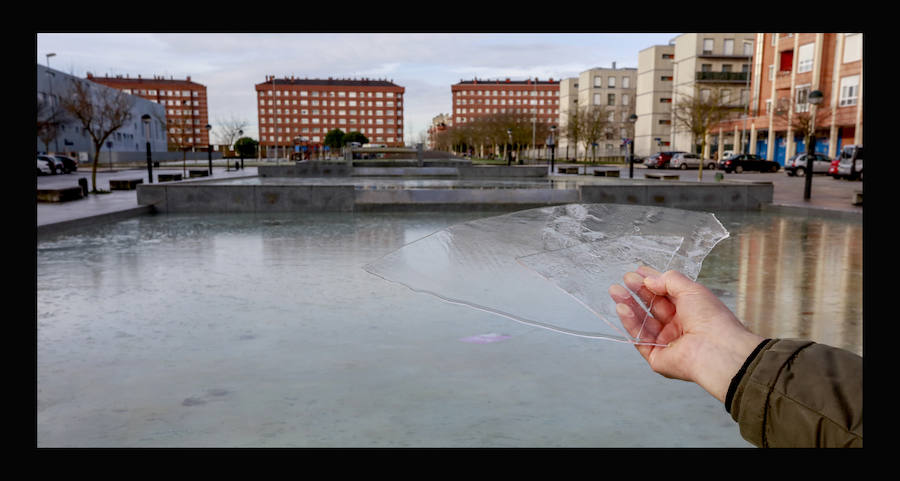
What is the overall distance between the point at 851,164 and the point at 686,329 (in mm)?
32296

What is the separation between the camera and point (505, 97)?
145 meters

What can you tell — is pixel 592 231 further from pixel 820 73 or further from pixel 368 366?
pixel 820 73

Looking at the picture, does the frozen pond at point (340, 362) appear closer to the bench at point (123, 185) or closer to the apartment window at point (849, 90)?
the bench at point (123, 185)

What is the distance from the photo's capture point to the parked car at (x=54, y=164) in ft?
110

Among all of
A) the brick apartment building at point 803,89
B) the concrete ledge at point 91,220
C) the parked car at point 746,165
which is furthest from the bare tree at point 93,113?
the brick apartment building at point 803,89

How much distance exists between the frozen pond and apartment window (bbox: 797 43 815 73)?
4320cm

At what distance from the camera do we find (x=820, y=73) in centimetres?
4281

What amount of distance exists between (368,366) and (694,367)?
2.92m

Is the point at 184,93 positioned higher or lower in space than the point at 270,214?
Result: higher

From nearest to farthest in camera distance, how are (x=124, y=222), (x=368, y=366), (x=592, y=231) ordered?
(x=592, y=231) → (x=368, y=366) → (x=124, y=222)

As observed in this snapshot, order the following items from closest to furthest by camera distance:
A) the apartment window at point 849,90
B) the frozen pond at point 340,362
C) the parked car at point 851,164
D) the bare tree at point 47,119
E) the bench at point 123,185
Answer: the frozen pond at point 340,362, the bench at point 123,185, the parked car at point 851,164, the apartment window at point 849,90, the bare tree at point 47,119

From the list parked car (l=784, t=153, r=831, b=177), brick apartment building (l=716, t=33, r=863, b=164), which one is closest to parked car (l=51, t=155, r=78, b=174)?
parked car (l=784, t=153, r=831, b=177)

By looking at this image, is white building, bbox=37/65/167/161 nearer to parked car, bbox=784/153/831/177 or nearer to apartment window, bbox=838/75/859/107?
parked car, bbox=784/153/831/177
